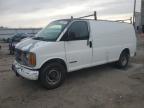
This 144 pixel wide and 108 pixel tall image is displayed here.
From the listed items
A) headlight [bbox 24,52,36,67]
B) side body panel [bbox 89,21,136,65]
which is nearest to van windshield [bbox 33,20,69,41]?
headlight [bbox 24,52,36,67]

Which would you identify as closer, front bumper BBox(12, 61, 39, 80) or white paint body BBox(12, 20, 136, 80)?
front bumper BBox(12, 61, 39, 80)

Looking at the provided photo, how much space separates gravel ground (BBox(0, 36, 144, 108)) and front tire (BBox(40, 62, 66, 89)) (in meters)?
0.18

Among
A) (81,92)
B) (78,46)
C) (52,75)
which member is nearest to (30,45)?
(52,75)

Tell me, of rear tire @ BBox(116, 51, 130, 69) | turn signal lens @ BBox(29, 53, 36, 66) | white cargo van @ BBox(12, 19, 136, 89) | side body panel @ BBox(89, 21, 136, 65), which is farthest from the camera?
rear tire @ BBox(116, 51, 130, 69)

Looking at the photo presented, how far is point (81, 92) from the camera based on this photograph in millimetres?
5391

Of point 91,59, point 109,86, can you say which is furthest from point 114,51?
point 109,86

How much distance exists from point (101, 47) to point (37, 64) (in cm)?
270

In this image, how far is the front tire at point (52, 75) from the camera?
5.38 meters

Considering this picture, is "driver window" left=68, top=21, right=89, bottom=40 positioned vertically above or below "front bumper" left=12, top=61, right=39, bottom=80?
above

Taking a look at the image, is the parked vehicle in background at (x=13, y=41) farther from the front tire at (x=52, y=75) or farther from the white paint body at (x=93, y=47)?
the front tire at (x=52, y=75)

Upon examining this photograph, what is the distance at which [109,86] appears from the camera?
5859mm

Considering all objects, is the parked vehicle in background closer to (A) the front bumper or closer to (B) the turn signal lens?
(A) the front bumper

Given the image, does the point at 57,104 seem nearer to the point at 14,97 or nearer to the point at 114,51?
the point at 14,97

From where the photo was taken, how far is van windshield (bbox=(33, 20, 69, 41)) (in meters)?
5.79
